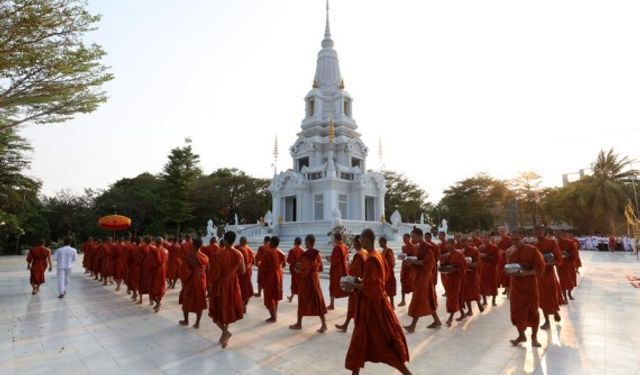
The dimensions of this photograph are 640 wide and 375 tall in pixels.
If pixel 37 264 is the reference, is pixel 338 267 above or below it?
above

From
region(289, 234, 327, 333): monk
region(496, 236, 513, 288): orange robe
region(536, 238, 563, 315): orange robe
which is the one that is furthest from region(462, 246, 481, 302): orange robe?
region(289, 234, 327, 333): monk

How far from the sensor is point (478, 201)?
45062mm

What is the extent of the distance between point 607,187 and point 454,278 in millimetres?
41887

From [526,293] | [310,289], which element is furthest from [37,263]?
[526,293]

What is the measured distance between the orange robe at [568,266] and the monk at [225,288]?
772 cm

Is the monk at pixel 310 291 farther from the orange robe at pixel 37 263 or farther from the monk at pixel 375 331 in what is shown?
the orange robe at pixel 37 263

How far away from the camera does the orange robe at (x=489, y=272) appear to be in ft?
29.2

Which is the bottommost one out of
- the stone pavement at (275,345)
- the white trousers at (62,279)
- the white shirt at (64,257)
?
the stone pavement at (275,345)

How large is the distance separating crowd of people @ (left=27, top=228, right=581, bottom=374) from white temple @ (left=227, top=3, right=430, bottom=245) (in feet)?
46.9

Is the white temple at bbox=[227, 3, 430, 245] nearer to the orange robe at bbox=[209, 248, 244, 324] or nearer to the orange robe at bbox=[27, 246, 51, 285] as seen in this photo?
the orange robe at bbox=[27, 246, 51, 285]

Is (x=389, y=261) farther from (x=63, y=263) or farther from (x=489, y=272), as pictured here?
(x=63, y=263)

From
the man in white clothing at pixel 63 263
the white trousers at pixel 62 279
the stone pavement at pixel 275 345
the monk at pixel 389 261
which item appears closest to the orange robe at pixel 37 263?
the man in white clothing at pixel 63 263

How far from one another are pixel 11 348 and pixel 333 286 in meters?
5.90

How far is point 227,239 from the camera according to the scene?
630 cm
